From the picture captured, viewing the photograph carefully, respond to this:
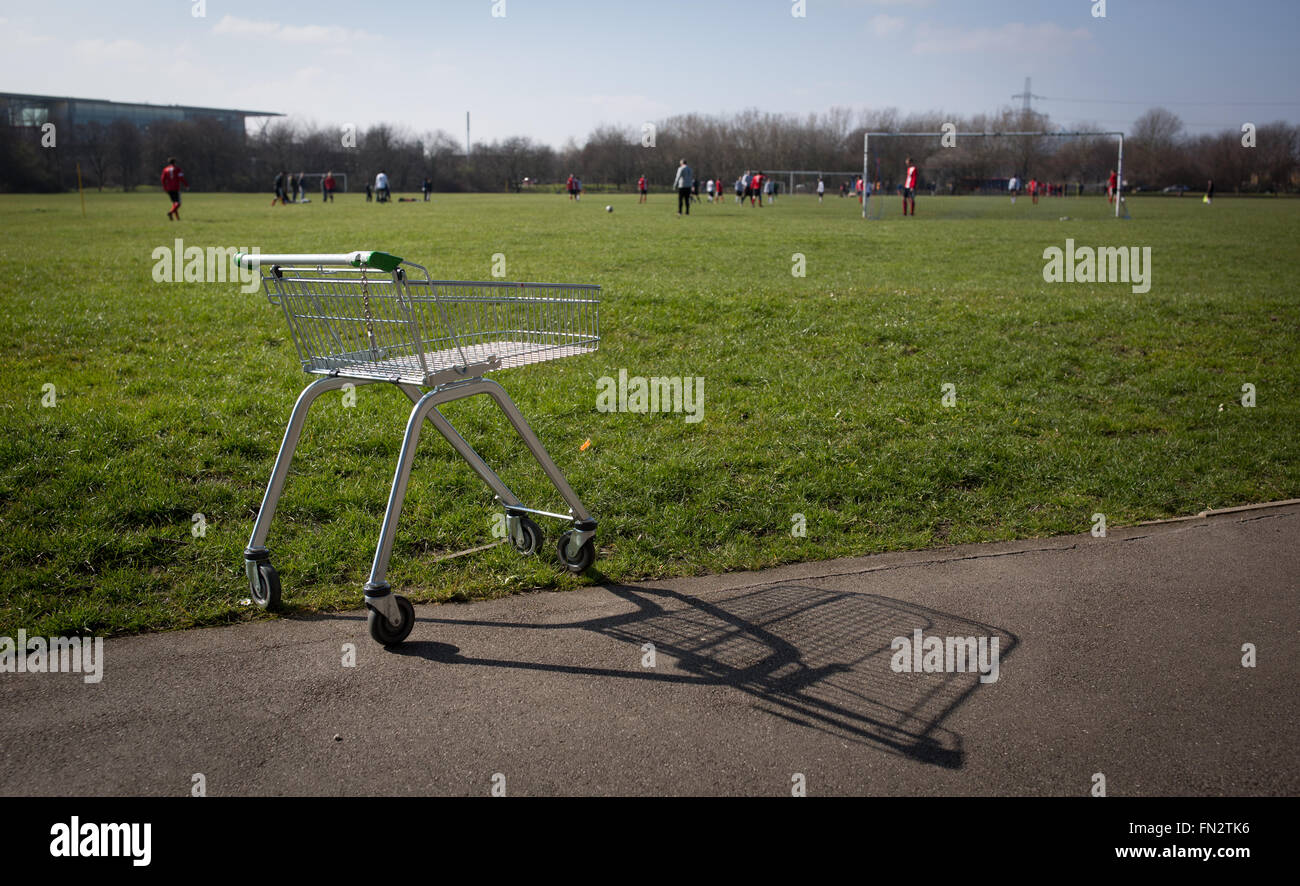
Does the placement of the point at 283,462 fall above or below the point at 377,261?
below

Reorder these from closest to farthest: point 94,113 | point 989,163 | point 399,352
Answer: point 399,352 → point 989,163 → point 94,113

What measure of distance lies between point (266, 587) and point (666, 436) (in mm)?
3583

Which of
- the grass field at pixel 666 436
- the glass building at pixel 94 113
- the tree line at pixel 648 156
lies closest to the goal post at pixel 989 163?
the tree line at pixel 648 156

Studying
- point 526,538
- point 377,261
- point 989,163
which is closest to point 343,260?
point 377,261

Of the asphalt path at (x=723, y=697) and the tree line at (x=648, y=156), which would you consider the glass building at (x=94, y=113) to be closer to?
the tree line at (x=648, y=156)

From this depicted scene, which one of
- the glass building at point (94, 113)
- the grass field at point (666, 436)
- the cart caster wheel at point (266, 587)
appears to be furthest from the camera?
the glass building at point (94, 113)

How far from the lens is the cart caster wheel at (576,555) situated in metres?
5.21

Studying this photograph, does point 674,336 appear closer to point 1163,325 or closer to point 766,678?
point 1163,325

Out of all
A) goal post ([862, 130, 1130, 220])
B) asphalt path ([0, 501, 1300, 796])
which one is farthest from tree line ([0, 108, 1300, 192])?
asphalt path ([0, 501, 1300, 796])

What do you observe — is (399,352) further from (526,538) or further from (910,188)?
(910,188)

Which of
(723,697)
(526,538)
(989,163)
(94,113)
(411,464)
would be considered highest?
(94,113)

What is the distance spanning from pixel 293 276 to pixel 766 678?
2901 millimetres

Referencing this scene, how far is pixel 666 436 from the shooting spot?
7.53 meters
